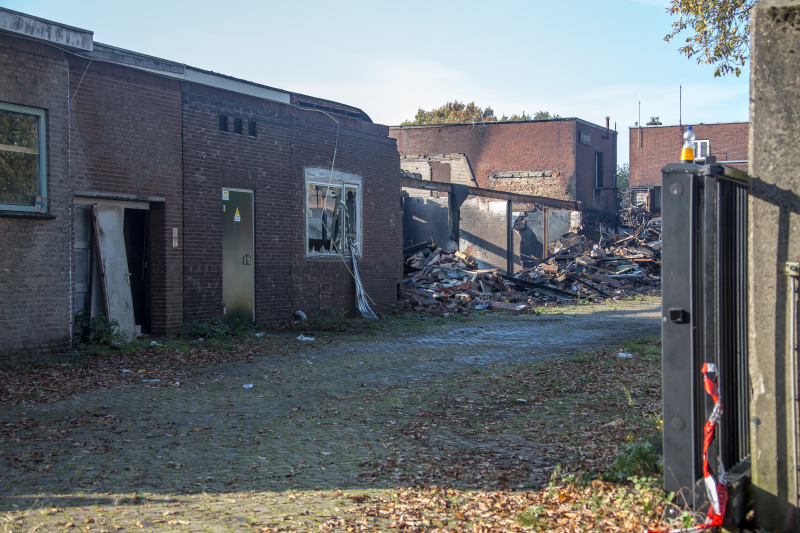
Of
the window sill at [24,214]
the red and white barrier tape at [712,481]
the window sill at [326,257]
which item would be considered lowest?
the red and white barrier tape at [712,481]

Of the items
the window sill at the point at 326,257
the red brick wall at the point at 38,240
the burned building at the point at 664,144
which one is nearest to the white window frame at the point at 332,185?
the window sill at the point at 326,257

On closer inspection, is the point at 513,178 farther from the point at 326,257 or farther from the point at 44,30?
the point at 44,30

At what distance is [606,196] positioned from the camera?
42.9m

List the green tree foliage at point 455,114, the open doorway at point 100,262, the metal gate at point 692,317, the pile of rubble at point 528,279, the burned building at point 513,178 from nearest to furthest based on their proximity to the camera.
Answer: the metal gate at point 692,317 < the open doorway at point 100,262 < the pile of rubble at point 528,279 < the burned building at point 513,178 < the green tree foliage at point 455,114

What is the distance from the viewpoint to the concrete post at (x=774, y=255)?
368 cm

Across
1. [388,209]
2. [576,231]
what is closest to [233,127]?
[388,209]

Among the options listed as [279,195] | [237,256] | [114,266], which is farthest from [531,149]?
[114,266]

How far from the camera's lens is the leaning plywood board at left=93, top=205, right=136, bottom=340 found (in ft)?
37.7

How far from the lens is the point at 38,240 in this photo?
33.9ft

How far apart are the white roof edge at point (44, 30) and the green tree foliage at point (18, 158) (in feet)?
3.93

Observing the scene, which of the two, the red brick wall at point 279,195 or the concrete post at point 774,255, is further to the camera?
the red brick wall at point 279,195

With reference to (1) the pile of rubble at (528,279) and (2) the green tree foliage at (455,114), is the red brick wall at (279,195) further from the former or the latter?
(2) the green tree foliage at (455,114)

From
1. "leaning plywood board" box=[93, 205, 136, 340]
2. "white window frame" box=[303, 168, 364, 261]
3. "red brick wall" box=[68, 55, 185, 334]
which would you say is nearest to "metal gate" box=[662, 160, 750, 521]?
"leaning plywood board" box=[93, 205, 136, 340]

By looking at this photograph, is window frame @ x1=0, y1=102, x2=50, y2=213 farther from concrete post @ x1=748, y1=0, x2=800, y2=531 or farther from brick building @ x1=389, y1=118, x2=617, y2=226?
brick building @ x1=389, y1=118, x2=617, y2=226
